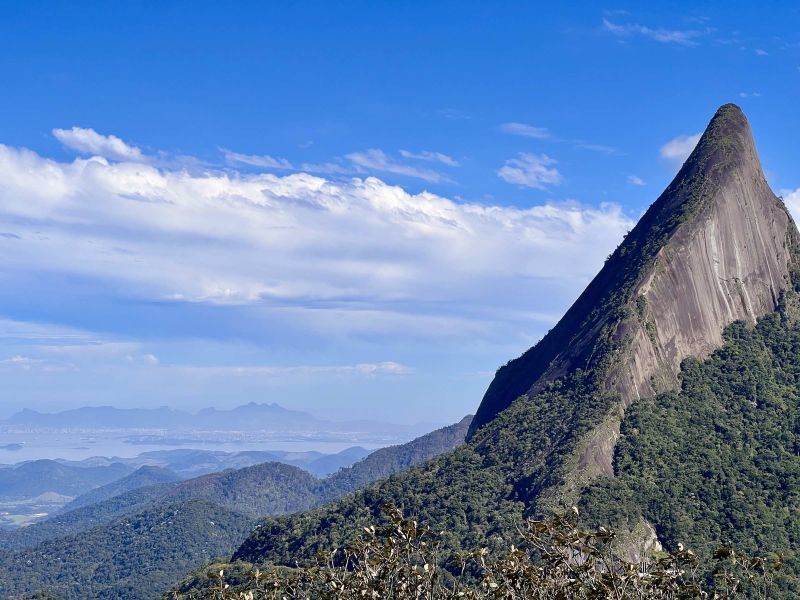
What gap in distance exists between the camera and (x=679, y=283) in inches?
3602

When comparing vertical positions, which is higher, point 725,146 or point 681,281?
point 725,146

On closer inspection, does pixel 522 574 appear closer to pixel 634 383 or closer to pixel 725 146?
pixel 634 383

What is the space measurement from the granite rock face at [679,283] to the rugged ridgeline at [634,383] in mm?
152

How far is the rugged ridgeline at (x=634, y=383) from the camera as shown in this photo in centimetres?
7662

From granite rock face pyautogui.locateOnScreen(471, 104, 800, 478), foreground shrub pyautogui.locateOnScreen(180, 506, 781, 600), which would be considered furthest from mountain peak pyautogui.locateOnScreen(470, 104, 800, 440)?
foreground shrub pyautogui.locateOnScreen(180, 506, 781, 600)

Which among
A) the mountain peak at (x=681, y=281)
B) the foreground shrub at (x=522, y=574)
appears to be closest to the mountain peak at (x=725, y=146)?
→ the mountain peak at (x=681, y=281)

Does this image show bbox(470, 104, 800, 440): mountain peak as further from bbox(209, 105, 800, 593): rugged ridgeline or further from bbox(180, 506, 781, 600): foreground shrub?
bbox(180, 506, 781, 600): foreground shrub

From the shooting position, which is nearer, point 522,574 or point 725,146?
point 522,574

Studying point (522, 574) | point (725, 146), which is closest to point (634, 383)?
point (725, 146)

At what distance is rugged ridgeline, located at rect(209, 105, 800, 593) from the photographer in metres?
76.6

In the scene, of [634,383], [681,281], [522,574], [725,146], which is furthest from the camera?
[725,146]

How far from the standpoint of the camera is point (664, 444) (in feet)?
263

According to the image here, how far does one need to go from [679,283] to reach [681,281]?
325 mm

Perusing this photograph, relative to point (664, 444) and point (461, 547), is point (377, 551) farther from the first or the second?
point (664, 444)
